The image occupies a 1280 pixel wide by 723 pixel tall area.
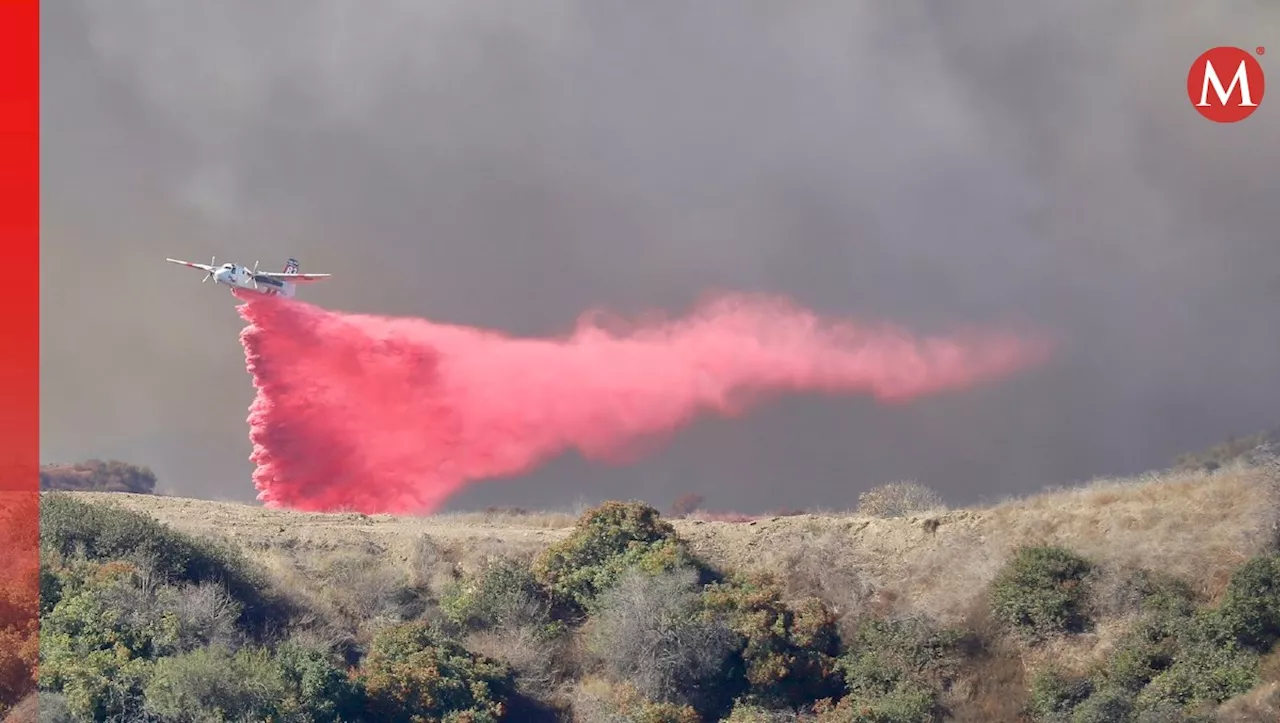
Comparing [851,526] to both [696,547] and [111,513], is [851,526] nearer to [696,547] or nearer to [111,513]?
[696,547]

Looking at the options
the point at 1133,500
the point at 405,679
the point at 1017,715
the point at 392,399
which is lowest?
the point at 1017,715

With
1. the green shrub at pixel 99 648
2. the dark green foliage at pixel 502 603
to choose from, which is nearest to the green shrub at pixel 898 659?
the dark green foliage at pixel 502 603

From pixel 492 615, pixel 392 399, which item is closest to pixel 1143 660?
pixel 492 615

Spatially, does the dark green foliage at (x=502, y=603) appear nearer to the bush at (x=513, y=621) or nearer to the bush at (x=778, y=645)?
the bush at (x=513, y=621)

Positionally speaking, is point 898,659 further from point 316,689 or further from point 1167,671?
point 316,689

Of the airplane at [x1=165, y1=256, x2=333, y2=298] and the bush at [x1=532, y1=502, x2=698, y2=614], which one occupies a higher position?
the airplane at [x1=165, y1=256, x2=333, y2=298]

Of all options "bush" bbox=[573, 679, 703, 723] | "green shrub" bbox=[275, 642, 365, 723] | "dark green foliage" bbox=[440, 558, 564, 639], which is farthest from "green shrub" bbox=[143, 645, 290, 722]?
"bush" bbox=[573, 679, 703, 723]

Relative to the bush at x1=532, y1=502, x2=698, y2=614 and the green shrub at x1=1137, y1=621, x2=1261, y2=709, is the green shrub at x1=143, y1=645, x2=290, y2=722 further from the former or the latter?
the green shrub at x1=1137, y1=621, x2=1261, y2=709
